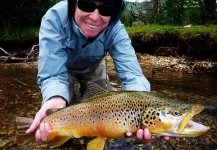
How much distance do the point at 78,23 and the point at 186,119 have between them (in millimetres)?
1250

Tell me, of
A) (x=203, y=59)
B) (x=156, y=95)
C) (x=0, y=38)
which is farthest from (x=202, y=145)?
(x=0, y=38)

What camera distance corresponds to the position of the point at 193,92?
16.5ft

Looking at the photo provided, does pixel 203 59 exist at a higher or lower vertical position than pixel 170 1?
lower

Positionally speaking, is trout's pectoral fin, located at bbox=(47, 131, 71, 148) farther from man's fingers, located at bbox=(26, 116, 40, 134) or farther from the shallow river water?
the shallow river water

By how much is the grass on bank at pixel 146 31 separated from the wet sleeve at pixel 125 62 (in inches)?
187

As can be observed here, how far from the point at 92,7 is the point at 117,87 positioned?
9.89ft

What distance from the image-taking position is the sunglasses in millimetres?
2351

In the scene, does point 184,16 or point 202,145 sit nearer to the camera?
point 202,145

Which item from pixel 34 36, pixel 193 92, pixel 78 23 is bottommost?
pixel 193 92

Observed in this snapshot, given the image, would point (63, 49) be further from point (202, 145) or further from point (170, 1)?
point (170, 1)

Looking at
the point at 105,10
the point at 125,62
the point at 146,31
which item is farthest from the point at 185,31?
the point at 105,10

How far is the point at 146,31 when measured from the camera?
8.64 meters

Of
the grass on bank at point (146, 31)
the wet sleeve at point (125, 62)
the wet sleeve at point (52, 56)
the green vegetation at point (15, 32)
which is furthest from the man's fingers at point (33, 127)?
the green vegetation at point (15, 32)

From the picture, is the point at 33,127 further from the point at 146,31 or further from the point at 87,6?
the point at 146,31
